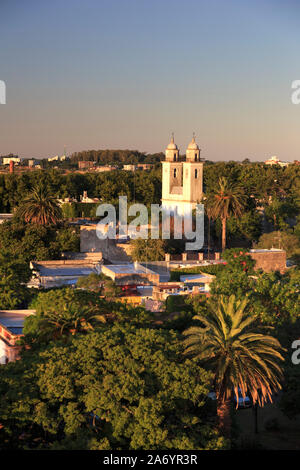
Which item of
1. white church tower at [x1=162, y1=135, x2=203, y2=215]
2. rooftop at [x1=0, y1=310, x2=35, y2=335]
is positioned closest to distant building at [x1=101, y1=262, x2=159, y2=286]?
rooftop at [x1=0, y1=310, x2=35, y2=335]

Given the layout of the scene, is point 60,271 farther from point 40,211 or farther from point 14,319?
point 14,319

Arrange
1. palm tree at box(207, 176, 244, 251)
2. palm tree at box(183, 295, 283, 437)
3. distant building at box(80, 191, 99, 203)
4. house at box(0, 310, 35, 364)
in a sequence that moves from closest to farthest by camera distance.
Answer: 1. palm tree at box(183, 295, 283, 437)
2. house at box(0, 310, 35, 364)
3. palm tree at box(207, 176, 244, 251)
4. distant building at box(80, 191, 99, 203)

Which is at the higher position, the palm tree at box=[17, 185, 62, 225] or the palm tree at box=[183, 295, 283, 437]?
the palm tree at box=[17, 185, 62, 225]

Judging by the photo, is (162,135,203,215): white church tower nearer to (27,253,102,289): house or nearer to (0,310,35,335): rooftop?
(27,253,102,289): house

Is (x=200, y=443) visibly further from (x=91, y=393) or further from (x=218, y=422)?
(x=91, y=393)

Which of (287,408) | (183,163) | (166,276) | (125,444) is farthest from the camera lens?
(183,163)

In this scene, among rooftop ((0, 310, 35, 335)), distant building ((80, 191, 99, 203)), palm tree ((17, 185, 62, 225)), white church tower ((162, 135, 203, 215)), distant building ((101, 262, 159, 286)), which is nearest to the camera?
rooftop ((0, 310, 35, 335))
